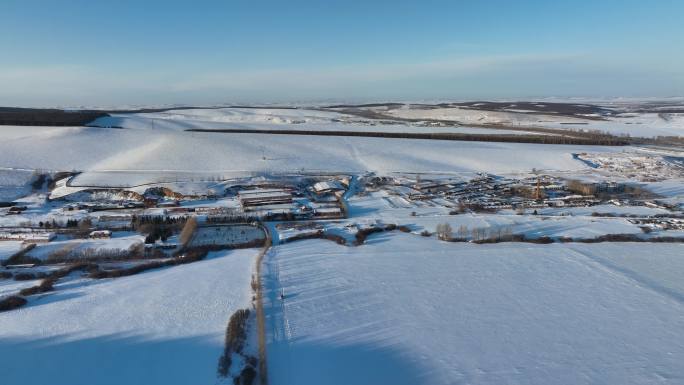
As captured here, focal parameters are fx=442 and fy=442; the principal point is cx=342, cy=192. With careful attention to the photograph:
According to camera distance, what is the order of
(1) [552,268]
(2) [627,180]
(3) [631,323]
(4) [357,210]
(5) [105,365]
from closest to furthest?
(5) [105,365], (3) [631,323], (1) [552,268], (4) [357,210], (2) [627,180]

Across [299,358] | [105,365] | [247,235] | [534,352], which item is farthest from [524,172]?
[105,365]

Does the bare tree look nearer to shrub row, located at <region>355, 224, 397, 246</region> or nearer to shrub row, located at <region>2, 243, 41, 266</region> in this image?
shrub row, located at <region>355, 224, 397, 246</region>

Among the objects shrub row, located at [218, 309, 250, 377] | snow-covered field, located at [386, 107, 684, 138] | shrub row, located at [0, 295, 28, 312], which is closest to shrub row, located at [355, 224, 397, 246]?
shrub row, located at [218, 309, 250, 377]

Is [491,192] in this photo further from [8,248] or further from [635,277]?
[8,248]

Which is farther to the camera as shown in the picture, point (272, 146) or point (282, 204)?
point (272, 146)

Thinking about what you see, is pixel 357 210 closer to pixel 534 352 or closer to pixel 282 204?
pixel 282 204

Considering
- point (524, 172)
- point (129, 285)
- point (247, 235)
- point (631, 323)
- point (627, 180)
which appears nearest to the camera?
point (631, 323)

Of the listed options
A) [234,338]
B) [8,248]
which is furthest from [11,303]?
[234,338]
